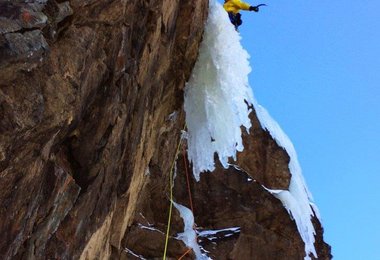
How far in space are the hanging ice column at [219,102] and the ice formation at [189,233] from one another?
2.35ft

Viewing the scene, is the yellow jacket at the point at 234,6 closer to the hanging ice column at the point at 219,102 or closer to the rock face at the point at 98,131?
the hanging ice column at the point at 219,102

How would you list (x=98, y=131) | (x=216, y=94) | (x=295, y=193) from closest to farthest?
(x=98, y=131)
(x=216, y=94)
(x=295, y=193)

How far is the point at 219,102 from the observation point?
8781mm

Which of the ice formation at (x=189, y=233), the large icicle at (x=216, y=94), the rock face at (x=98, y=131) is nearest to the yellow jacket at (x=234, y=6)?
the large icicle at (x=216, y=94)

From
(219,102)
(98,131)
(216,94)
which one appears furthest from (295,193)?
(98,131)

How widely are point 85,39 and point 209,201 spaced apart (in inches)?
203

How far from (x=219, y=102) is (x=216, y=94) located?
5.6 inches

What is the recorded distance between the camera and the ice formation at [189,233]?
7.96m

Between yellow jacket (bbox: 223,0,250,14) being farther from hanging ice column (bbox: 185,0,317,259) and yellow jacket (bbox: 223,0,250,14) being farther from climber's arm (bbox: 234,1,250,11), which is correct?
hanging ice column (bbox: 185,0,317,259)

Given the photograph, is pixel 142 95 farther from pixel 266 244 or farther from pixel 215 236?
pixel 266 244

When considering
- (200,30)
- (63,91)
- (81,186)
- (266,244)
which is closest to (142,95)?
(81,186)

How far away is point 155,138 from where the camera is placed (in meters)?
7.36

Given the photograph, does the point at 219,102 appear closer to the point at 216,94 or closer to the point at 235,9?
the point at 216,94

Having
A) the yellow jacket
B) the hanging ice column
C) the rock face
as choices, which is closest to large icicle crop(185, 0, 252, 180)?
the hanging ice column
